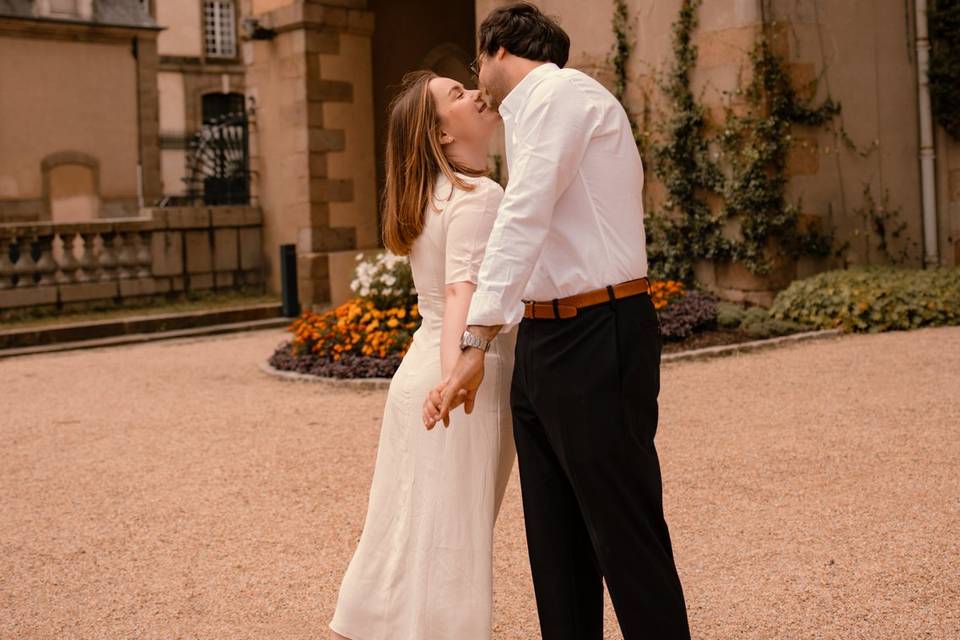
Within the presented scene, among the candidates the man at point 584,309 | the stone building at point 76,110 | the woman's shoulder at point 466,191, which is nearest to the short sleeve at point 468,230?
the woman's shoulder at point 466,191

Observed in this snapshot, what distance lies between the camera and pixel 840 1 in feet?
31.7

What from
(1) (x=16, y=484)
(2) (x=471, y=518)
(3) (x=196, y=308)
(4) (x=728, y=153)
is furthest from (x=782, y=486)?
(3) (x=196, y=308)

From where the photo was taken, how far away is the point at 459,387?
242cm

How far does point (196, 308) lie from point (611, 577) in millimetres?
10287

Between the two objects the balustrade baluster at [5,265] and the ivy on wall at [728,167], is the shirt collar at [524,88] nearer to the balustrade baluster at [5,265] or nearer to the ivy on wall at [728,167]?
the ivy on wall at [728,167]

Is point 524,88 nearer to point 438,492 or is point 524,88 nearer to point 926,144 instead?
point 438,492

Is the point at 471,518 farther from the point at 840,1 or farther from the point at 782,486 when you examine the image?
the point at 840,1

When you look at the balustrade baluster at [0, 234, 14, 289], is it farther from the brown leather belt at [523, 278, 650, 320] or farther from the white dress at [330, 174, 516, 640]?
the brown leather belt at [523, 278, 650, 320]

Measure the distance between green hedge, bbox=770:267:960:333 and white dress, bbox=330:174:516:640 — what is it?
639 cm

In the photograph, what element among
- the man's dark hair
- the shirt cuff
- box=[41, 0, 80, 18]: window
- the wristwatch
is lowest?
the wristwatch

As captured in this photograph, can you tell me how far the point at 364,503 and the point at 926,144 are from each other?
7275 mm

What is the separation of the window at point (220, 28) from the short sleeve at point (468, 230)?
3182cm

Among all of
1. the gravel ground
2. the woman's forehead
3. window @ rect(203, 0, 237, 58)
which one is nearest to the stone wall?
the gravel ground

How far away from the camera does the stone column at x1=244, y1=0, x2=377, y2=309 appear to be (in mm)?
12594
